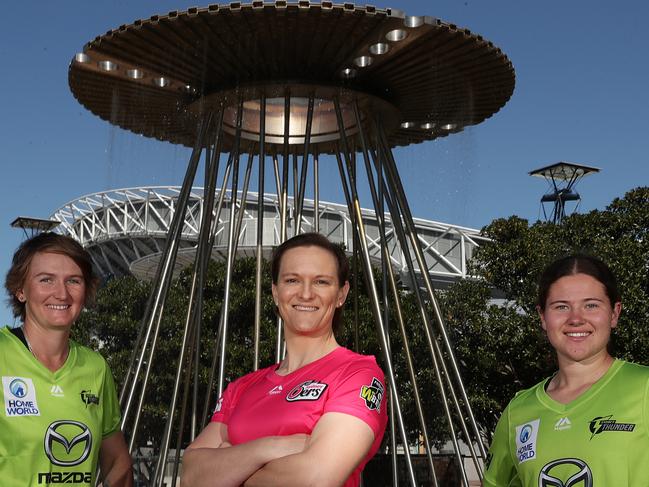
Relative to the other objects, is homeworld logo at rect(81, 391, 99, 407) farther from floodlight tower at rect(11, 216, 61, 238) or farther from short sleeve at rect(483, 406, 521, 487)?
floodlight tower at rect(11, 216, 61, 238)

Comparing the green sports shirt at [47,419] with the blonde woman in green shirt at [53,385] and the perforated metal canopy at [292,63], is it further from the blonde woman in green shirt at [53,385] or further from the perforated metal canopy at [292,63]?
the perforated metal canopy at [292,63]

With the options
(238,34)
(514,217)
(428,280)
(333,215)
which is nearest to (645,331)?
(514,217)

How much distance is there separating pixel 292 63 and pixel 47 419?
5634 mm

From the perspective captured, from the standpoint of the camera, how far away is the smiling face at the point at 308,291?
3.57 m

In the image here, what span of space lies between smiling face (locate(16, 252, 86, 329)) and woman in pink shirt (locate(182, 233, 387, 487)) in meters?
0.86

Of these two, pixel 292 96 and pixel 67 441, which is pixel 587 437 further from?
pixel 292 96

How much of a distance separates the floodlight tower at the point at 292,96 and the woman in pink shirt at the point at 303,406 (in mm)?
4232

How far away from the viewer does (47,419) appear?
3.80 meters

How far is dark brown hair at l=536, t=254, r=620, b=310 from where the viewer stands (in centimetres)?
372

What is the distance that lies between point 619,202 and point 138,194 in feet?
140

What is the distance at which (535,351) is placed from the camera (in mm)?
21750

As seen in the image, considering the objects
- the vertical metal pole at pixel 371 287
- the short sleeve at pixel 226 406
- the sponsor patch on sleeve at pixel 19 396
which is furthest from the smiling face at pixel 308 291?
the vertical metal pole at pixel 371 287

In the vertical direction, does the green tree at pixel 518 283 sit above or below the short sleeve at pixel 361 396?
above

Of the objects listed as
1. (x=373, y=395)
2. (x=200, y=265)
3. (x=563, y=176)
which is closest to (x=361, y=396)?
(x=373, y=395)
